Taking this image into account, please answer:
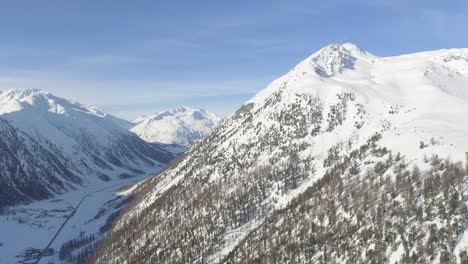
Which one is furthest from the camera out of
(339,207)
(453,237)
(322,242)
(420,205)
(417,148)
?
(417,148)

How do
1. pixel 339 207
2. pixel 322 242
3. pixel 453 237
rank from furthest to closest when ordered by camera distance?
pixel 339 207
pixel 322 242
pixel 453 237

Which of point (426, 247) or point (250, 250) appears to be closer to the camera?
point (426, 247)

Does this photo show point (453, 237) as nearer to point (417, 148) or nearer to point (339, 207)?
point (339, 207)

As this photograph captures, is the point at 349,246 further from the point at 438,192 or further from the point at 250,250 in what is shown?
the point at 250,250

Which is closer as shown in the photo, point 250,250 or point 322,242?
point 322,242

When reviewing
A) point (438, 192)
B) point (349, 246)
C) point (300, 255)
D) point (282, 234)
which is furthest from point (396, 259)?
point (282, 234)

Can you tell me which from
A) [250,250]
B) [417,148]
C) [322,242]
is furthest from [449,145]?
[250,250]

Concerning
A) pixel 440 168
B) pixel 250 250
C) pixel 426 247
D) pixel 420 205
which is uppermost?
pixel 440 168

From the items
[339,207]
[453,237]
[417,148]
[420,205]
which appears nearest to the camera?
[453,237]

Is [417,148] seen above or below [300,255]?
above
